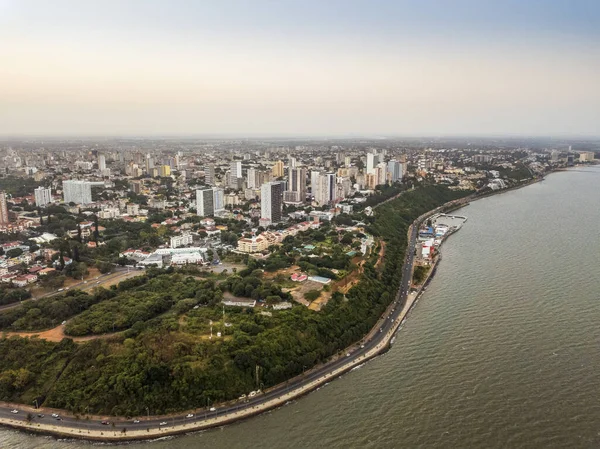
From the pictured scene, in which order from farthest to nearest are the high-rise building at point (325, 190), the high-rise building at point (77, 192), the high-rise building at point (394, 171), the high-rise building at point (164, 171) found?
1. the high-rise building at point (164, 171)
2. the high-rise building at point (394, 171)
3. the high-rise building at point (325, 190)
4. the high-rise building at point (77, 192)

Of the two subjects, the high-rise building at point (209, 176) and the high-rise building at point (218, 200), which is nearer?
the high-rise building at point (218, 200)

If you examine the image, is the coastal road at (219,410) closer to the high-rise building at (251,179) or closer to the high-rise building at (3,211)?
the high-rise building at (3,211)

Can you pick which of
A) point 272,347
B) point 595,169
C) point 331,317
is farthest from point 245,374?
point 595,169

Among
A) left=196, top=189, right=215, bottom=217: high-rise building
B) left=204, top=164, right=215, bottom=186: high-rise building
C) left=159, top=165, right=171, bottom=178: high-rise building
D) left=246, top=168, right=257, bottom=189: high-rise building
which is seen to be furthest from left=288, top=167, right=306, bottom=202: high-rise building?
left=159, top=165, right=171, bottom=178: high-rise building

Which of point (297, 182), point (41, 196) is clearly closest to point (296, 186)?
point (297, 182)

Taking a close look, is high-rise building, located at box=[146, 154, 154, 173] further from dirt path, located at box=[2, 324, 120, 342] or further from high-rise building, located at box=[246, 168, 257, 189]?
dirt path, located at box=[2, 324, 120, 342]

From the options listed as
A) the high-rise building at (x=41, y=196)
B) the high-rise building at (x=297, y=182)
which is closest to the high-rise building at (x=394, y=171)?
the high-rise building at (x=297, y=182)

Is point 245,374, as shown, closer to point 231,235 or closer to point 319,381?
point 319,381

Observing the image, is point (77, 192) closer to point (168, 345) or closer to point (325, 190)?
point (325, 190)
